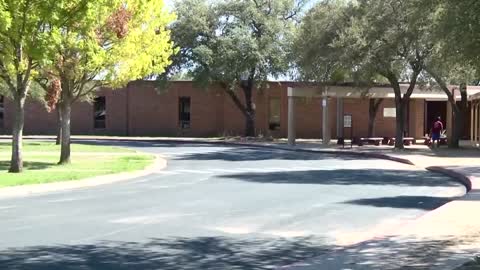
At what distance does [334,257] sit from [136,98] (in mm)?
48204

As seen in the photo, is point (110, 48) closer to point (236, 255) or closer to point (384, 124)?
point (236, 255)

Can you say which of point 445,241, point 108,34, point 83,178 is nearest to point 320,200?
point 445,241

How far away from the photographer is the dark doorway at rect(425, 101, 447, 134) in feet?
179

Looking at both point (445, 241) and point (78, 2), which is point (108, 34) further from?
point (445, 241)

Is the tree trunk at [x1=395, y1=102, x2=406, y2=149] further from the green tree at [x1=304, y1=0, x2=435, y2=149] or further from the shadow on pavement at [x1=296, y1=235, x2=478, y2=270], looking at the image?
the shadow on pavement at [x1=296, y1=235, x2=478, y2=270]

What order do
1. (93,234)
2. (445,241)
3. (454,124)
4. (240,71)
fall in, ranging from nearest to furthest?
(445,241) < (93,234) < (454,124) < (240,71)

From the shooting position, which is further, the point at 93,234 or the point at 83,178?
the point at 83,178

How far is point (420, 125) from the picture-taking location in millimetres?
53812

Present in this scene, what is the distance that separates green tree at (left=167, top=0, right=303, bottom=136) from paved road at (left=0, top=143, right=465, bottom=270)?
23.7m

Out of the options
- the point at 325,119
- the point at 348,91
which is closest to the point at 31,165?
the point at 325,119

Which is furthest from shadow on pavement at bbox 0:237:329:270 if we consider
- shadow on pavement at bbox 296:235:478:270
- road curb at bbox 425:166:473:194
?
road curb at bbox 425:166:473:194

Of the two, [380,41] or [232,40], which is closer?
[380,41]

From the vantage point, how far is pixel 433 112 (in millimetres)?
55250

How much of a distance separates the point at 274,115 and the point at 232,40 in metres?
10.9
